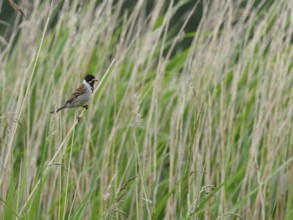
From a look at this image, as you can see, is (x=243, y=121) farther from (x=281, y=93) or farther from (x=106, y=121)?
(x=106, y=121)

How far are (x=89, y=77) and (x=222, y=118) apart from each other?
657 mm

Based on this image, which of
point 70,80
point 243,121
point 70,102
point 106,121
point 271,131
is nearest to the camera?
point 70,102

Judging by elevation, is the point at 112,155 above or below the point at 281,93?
below

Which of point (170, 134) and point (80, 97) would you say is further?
point (170, 134)

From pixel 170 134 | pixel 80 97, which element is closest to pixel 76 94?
pixel 80 97

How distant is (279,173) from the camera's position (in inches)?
132

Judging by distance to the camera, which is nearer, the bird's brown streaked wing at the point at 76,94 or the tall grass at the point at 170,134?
the bird's brown streaked wing at the point at 76,94

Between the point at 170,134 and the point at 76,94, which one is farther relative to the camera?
the point at 170,134

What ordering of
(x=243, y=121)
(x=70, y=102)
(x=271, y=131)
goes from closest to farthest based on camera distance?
1. (x=70, y=102)
2. (x=271, y=131)
3. (x=243, y=121)

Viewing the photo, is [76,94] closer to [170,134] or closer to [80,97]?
[80,97]

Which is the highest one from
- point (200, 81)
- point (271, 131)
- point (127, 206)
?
point (200, 81)

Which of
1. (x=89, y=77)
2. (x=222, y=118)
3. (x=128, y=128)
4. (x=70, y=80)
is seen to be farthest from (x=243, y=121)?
(x=70, y=80)

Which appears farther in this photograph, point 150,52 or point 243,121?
point 150,52

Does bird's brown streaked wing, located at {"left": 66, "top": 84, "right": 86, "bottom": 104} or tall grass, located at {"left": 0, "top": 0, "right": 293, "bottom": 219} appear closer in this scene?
bird's brown streaked wing, located at {"left": 66, "top": 84, "right": 86, "bottom": 104}
